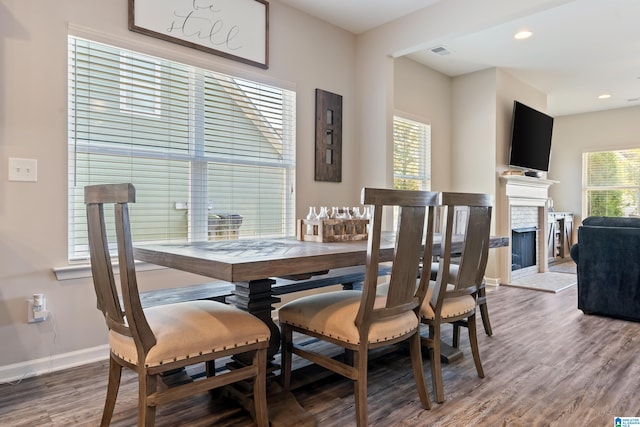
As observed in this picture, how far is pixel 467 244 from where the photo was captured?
2.10m

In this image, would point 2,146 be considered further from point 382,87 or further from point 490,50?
point 490,50

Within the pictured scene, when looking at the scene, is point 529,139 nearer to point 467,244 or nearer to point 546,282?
point 546,282

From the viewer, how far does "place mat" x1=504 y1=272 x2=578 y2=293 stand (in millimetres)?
4874

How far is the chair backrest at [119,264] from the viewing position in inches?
54.6

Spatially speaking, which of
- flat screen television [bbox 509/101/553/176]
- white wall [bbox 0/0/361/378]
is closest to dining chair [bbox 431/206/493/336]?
white wall [bbox 0/0/361/378]

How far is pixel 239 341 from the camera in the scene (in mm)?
1595

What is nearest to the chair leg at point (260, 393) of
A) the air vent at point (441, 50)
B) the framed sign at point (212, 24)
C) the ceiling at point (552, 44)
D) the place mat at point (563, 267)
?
the framed sign at point (212, 24)

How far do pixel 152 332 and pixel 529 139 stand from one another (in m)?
5.39

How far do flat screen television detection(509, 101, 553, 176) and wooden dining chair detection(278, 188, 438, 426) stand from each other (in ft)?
13.1

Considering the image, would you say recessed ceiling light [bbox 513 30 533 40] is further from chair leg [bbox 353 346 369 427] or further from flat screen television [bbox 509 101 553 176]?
chair leg [bbox 353 346 369 427]

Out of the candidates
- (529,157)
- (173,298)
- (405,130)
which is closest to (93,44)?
(173,298)

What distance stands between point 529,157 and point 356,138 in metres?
2.80

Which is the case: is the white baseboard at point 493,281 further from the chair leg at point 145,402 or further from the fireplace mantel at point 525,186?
the chair leg at point 145,402

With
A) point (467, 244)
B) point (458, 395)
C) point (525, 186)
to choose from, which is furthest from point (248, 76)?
point (525, 186)
